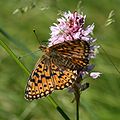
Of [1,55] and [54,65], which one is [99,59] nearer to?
[1,55]

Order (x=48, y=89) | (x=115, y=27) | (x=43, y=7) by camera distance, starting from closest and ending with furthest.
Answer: (x=48, y=89) → (x=43, y=7) → (x=115, y=27)

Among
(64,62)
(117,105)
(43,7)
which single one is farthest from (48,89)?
(117,105)

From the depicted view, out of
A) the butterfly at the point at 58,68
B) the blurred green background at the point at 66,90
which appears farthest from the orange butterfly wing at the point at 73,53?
the blurred green background at the point at 66,90

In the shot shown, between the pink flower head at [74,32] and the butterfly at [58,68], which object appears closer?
the butterfly at [58,68]

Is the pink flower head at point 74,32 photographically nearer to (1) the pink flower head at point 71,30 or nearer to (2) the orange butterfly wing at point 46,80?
(1) the pink flower head at point 71,30

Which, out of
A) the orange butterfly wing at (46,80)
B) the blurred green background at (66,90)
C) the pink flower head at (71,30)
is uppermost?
the pink flower head at (71,30)

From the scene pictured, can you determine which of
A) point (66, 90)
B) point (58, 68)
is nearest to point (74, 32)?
point (58, 68)

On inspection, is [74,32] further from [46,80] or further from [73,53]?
[46,80]

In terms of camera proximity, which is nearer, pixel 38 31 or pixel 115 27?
pixel 115 27

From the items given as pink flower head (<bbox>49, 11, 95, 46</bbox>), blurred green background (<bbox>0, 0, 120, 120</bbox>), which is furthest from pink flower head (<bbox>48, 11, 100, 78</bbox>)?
blurred green background (<bbox>0, 0, 120, 120</bbox>)
